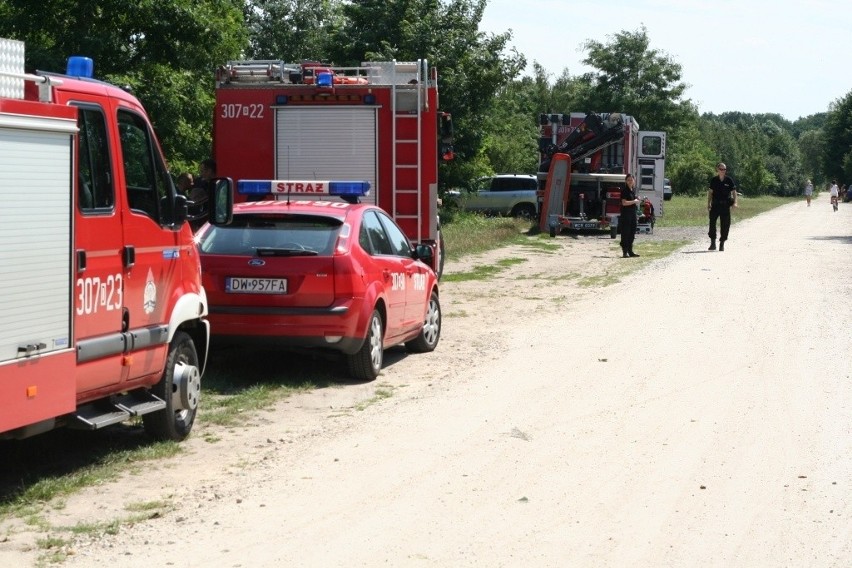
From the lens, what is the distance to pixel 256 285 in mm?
10477

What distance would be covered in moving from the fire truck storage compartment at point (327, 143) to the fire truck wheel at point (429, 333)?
342 cm

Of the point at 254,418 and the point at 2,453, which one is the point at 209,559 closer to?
the point at 2,453

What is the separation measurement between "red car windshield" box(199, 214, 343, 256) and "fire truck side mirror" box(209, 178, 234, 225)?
5.31 feet

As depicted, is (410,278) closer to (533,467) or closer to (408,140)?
(408,140)

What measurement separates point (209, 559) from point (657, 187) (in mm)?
31322

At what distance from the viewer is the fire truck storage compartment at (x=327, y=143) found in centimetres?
1606

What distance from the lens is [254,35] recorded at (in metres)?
61.3

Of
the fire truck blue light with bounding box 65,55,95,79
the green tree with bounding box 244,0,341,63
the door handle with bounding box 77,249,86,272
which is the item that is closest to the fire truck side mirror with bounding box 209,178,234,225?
the fire truck blue light with bounding box 65,55,95,79

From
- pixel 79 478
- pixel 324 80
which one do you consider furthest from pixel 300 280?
pixel 324 80

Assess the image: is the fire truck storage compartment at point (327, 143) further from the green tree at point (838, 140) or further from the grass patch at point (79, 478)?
the green tree at point (838, 140)

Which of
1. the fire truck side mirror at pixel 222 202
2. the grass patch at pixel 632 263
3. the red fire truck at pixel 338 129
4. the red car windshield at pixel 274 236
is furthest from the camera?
the grass patch at pixel 632 263

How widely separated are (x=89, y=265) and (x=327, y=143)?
9351 mm

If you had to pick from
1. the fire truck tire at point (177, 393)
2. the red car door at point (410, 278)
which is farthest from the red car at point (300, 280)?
the fire truck tire at point (177, 393)

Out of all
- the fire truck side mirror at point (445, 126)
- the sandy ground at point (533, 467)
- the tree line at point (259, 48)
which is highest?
the tree line at point (259, 48)
